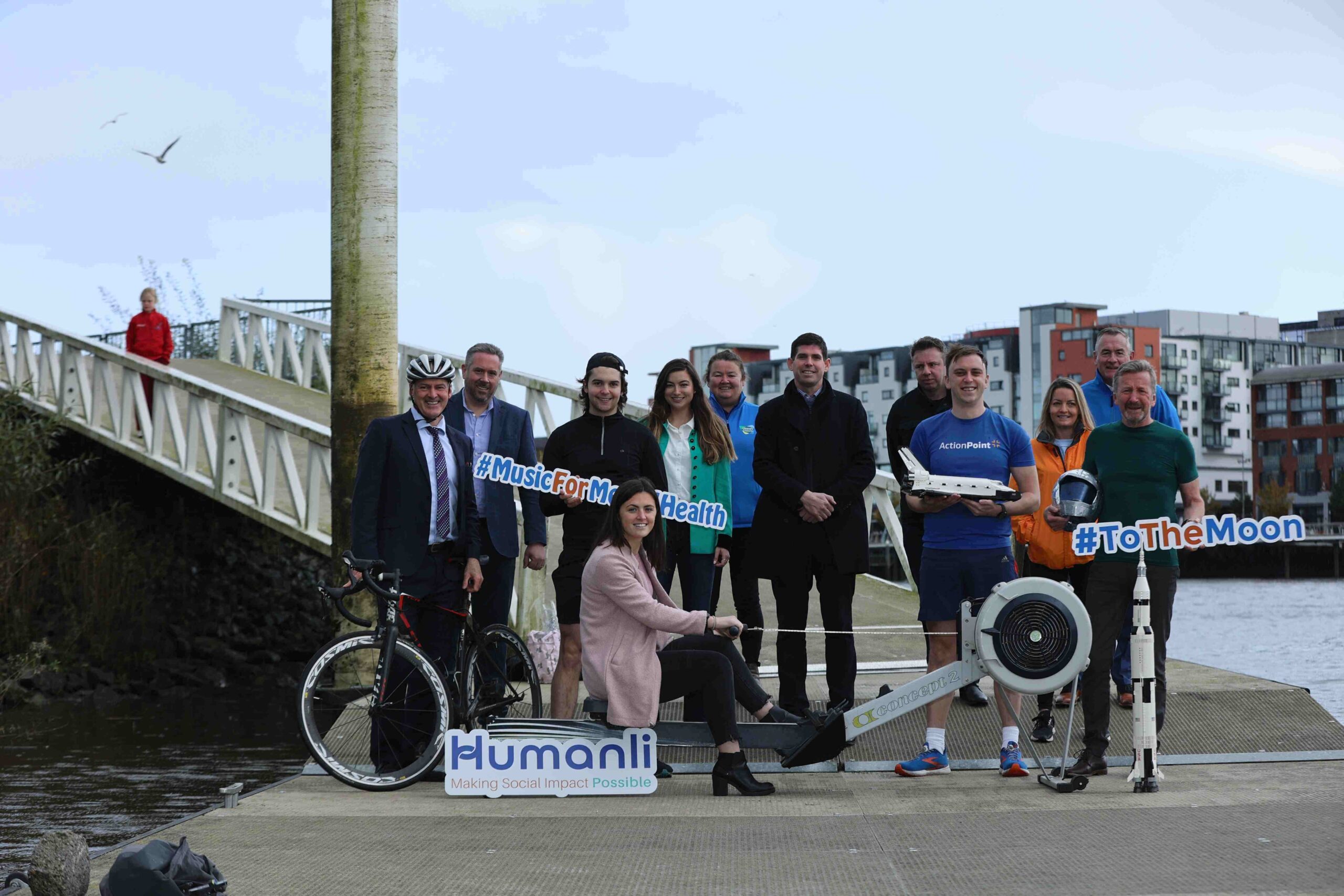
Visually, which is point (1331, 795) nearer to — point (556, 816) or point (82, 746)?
point (556, 816)

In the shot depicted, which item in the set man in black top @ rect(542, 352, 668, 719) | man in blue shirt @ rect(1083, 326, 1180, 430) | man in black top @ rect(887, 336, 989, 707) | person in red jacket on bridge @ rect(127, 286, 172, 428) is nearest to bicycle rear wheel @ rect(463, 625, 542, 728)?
man in black top @ rect(542, 352, 668, 719)

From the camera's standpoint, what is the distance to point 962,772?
6.78 metres

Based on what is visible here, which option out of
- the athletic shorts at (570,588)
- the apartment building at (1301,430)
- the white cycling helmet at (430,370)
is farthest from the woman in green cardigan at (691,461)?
the apartment building at (1301,430)

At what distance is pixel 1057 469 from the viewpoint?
25.1 ft

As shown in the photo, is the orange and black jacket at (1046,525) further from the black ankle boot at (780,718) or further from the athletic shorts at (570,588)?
the athletic shorts at (570,588)

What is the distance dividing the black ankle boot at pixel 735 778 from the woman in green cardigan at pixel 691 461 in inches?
50.5

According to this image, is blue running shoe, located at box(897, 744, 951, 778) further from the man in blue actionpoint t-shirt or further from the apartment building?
the apartment building

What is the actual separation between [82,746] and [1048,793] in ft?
29.0

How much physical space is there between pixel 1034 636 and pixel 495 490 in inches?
99.0

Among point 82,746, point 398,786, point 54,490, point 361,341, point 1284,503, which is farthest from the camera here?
point 1284,503

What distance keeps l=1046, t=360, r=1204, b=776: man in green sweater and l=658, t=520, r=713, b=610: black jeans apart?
1.84m

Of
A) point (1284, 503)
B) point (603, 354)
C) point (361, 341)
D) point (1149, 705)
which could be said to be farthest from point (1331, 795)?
point (1284, 503)

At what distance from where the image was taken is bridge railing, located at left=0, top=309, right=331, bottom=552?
47.7ft

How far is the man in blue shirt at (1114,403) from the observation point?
759 cm
